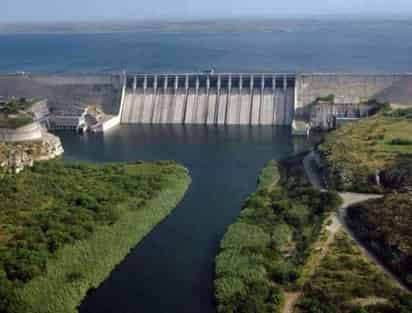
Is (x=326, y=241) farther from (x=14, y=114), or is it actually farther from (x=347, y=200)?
(x=14, y=114)

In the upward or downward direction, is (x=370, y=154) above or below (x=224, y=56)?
below

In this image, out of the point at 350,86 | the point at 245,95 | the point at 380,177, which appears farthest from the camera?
the point at 245,95

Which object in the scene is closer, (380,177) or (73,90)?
(380,177)

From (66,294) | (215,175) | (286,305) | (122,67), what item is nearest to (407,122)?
(215,175)

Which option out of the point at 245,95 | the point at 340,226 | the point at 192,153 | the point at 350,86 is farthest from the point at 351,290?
the point at 350,86

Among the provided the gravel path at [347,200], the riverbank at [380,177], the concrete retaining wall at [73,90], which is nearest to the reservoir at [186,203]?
the gravel path at [347,200]

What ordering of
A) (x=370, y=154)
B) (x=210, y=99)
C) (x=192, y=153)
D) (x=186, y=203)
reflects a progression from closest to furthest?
(x=186, y=203)
(x=370, y=154)
(x=192, y=153)
(x=210, y=99)

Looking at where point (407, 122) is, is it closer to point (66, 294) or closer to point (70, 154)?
point (70, 154)
